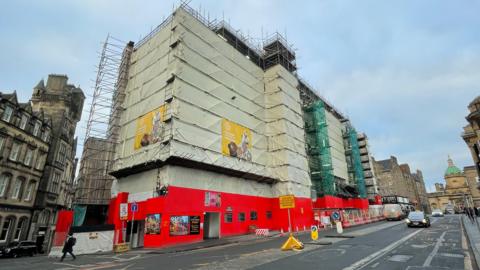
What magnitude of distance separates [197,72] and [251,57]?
16.3 metres

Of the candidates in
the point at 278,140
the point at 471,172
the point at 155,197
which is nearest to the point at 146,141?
the point at 155,197

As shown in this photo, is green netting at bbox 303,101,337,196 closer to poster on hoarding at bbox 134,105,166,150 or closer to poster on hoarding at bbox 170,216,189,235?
poster on hoarding at bbox 170,216,189,235

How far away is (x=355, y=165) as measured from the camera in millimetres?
65188

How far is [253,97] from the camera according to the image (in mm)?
39500

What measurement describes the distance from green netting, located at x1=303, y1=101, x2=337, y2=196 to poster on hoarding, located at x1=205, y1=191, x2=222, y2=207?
25531 millimetres

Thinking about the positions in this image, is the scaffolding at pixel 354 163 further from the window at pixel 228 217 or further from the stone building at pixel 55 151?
the stone building at pixel 55 151

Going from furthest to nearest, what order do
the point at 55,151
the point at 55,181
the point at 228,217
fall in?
the point at 55,181 → the point at 55,151 → the point at 228,217

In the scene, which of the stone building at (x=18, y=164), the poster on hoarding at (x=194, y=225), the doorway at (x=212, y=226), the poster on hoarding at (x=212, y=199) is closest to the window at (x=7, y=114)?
the stone building at (x=18, y=164)

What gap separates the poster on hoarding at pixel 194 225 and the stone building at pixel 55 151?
62.7 ft

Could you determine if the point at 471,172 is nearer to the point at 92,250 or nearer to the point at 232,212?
the point at 232,212

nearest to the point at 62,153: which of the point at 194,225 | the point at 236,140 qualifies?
the point at 194,225

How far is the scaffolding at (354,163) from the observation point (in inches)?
2489

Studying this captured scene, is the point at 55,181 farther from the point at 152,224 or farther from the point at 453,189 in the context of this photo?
the point at 453,189

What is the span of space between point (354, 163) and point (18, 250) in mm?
63349
